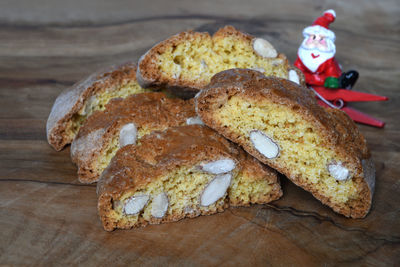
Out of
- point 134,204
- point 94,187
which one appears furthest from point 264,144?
point 94,187

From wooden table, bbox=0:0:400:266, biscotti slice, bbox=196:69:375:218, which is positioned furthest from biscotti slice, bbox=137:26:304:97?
wooden table, bbox=0:0:400:266

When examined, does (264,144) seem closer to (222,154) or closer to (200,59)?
(222,154)

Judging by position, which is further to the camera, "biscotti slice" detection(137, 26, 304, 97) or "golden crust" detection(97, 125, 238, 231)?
"biscotti slice" detection(137, 26, 304, 97)

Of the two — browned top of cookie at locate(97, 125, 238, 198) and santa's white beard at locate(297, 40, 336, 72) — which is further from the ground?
santa's white beard at locate(297, 40, 336, 72)

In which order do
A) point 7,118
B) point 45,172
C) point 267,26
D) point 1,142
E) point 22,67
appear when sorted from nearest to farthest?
point 45,172, point 1,142, point 7,118, point 22,67, point 267,26

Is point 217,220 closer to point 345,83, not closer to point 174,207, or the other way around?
point 174,207

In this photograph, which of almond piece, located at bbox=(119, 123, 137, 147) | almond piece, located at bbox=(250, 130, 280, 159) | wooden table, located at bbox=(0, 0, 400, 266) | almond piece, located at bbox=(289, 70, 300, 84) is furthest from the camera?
almond piece, located at bbox=(289, 70, 300, 84)

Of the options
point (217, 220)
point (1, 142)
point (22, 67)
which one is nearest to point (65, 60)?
point (22, 67)

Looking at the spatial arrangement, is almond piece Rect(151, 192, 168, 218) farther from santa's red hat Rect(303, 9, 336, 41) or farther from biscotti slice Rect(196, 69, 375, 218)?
santa's red hat Rect(303, 9, 336, 41)

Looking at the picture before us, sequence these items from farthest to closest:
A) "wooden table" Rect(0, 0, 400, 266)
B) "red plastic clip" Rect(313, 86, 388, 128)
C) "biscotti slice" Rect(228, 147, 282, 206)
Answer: "red plastic clip" Rect(313, 86, 388, 128), "biscotti slice" Rect(228, 147, 282, 206), "wooden table" Rect(0, 0, 400, 266)
